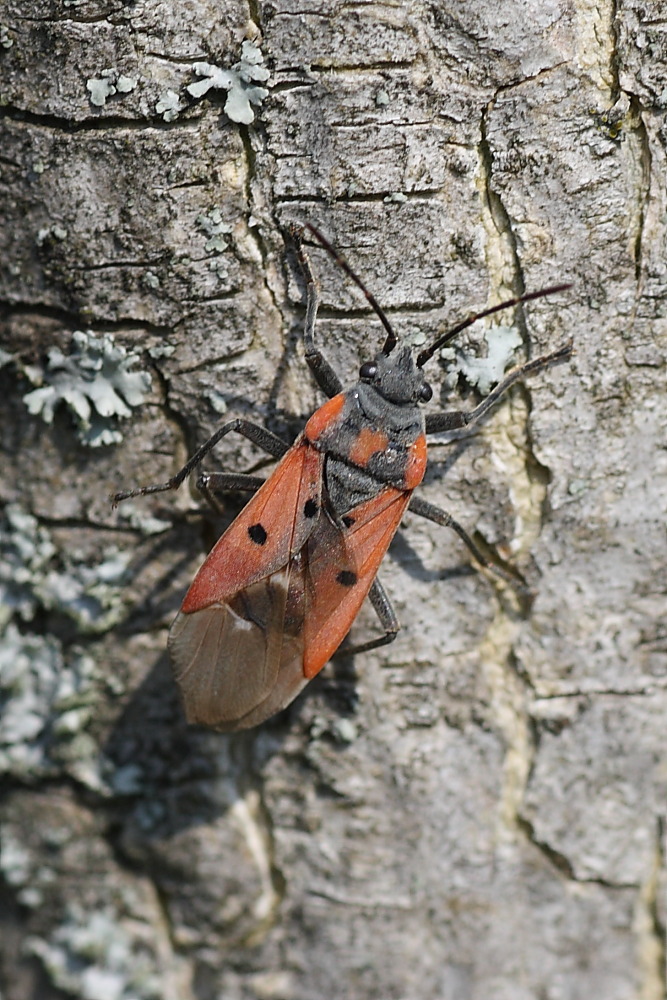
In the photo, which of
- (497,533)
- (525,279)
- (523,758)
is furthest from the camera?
(523,758)

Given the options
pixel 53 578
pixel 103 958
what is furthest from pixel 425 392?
pixel 103 958

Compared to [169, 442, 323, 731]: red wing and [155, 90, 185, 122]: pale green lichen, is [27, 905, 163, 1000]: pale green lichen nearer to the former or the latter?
[169, 442, 323, 731]: red wing

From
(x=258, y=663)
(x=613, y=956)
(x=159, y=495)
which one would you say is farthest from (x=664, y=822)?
(x=159, y=495)

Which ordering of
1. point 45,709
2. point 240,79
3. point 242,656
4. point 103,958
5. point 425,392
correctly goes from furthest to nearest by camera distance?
point 103,958 → point 45,709 → point 242,656 → point 425,392 → point 240,79

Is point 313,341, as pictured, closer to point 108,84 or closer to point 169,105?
point 169,105

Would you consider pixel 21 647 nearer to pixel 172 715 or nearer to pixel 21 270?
pixel 172 715

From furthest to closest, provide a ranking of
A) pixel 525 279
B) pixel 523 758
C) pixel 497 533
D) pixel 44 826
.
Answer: pixel 44 826 → pixel 523 758 → pixel 497 533 → pixel 525 279

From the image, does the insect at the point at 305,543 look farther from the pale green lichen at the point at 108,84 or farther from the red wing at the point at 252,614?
the pale green lichen at the point at 108,84
